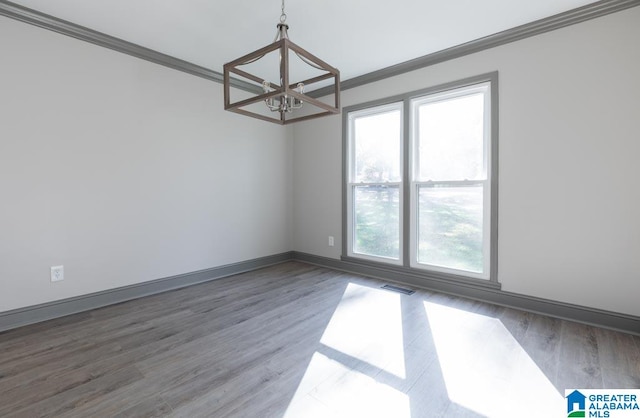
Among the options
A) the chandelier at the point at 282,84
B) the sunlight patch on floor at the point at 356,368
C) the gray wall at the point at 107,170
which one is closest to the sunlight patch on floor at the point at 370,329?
the sunlight patch on floor at the point at 356,368

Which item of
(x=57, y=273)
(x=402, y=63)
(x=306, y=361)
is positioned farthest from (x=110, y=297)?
(x=402, y=63)

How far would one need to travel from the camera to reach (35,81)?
254cm

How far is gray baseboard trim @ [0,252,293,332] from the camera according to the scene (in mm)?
2492

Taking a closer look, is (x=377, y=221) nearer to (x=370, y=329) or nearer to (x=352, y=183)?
(x=352, y=183)

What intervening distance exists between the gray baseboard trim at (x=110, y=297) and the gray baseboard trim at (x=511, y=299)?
1.62 meters

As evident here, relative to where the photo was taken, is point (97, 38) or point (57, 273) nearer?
point (57, 273)

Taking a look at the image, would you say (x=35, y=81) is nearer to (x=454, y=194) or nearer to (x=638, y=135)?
(x=454, y=194)

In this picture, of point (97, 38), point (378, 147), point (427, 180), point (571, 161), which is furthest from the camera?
point (378, 147)

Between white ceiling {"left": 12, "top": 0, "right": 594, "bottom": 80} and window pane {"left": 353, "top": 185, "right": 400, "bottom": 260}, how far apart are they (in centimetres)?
167

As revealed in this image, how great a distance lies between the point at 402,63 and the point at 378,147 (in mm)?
1022

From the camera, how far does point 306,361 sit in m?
1.97

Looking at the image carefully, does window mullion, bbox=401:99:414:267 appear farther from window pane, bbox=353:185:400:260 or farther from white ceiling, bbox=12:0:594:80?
white ceiling, bbox=12:0:594:80

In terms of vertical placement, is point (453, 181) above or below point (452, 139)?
below

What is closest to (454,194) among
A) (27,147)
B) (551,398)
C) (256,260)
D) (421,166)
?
(421,166)
